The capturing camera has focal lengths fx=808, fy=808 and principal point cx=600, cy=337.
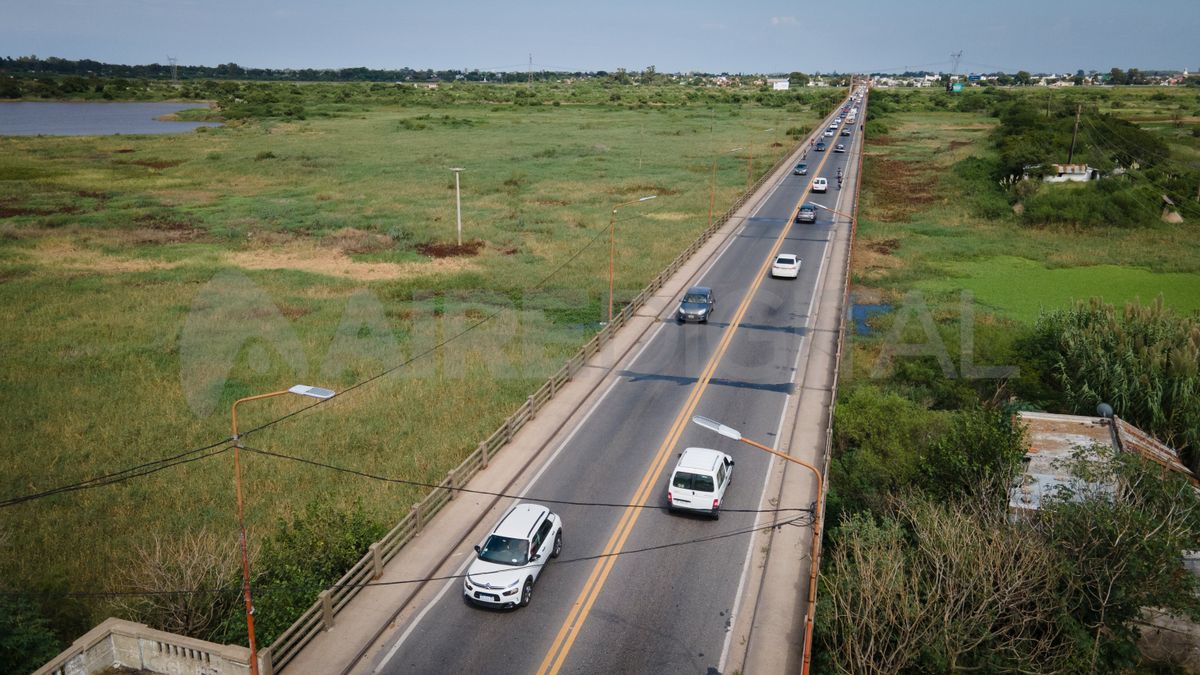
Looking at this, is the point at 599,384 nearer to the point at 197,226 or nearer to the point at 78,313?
the point at 78,313

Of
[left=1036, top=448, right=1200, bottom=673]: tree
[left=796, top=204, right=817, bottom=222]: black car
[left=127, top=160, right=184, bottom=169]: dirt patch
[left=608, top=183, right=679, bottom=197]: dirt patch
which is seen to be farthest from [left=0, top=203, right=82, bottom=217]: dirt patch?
[left=1036, top=448, right=1200, bottom=673]: tree

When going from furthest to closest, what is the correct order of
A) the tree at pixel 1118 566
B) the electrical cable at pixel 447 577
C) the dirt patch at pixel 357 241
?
the dirt patch at pixel 357 241, the electrical cable at pixel 447 577, the tree at pixel 1118 566

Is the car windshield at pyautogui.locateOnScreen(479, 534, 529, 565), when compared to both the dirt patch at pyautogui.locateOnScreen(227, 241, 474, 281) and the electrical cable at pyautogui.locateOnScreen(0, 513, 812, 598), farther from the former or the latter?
the dirt patch at pyautogui.locateOnScreen(227, 241, 474, 281)

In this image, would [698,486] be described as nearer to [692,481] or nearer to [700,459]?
[692,481]

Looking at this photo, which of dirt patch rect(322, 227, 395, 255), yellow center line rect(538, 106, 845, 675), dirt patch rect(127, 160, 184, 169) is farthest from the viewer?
dirt patch rect(127, 160, 184, 169)

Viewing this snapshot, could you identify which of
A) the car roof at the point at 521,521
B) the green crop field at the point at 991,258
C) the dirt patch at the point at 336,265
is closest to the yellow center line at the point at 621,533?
the car roof at the point at 521,521

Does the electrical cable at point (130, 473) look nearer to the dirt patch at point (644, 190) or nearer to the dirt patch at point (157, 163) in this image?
the dirt patch at point (644, 190)

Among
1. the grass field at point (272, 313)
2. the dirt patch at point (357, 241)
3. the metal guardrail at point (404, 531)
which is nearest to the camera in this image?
the metal guardrail at point (404, 531)
